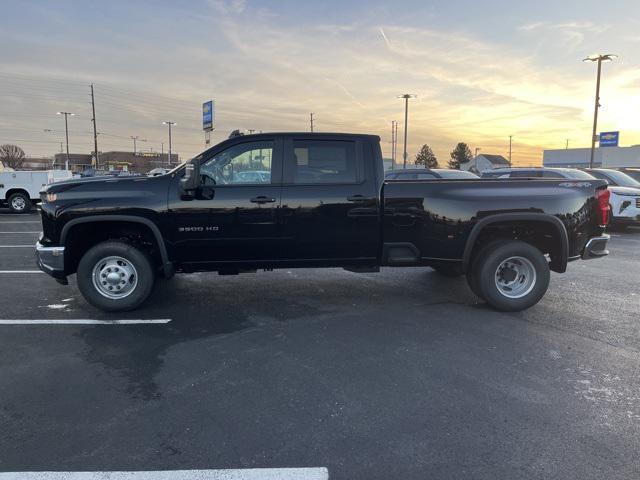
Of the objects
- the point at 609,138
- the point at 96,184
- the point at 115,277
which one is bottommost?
the point at 115,277

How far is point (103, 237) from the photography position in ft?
19.0

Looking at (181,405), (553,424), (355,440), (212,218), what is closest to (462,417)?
(553,424)

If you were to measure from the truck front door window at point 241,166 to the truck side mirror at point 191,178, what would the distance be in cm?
14

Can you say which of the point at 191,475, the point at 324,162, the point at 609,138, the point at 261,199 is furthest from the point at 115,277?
the point at 609,138

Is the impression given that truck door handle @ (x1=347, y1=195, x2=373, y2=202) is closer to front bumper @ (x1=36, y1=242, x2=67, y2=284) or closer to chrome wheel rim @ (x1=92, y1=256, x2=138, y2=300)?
chrome wheel rim @ (x1=92, y1=256, x2=138, y2=300)

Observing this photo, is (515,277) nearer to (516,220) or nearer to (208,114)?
(516,220)

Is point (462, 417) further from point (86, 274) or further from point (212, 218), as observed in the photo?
point (86, 274)

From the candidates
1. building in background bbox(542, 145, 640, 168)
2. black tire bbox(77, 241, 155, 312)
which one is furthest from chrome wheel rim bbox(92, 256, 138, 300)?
building in background bbox(542, 145, 640, 168)

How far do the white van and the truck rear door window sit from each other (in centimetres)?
1633

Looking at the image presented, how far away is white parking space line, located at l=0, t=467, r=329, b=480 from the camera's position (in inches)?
106

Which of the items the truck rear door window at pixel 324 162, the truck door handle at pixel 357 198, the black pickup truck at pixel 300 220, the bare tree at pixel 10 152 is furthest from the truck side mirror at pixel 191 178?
the bare tree at pixel 10 152

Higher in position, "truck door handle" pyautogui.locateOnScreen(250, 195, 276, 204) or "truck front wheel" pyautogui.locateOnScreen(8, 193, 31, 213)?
"truck door handle" pyautogui.locateOnScreen(250, 195, 276, 204)

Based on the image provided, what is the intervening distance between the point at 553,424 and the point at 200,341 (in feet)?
10.4

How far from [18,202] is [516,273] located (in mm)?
19338
